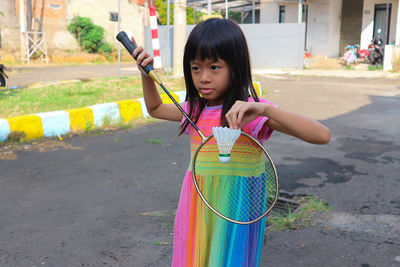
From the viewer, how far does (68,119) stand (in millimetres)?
6305

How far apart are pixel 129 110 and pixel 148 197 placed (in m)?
3.63

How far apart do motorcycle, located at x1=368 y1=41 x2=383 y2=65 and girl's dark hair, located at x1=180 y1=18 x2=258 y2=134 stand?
17567 mm

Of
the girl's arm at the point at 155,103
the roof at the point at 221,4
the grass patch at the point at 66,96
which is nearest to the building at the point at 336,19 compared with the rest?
the roof at the point at 221,4

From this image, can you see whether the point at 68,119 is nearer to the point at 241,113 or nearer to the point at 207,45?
the point at 207,45

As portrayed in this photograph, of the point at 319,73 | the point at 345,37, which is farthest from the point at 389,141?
the point at 345,37

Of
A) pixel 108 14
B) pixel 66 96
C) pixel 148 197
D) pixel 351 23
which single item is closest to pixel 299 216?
pixel 148 197

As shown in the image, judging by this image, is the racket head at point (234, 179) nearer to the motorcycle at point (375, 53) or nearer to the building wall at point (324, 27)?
the motorcycle at point (375, 53)

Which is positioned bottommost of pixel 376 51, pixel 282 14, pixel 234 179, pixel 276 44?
pixel 234 179

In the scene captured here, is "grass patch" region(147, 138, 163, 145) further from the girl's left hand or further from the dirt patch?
the girl's left hand

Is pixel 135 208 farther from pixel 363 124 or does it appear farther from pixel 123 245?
pixel 363 124

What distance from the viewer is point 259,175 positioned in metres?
1.75

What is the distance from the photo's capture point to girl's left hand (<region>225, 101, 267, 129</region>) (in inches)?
53.4

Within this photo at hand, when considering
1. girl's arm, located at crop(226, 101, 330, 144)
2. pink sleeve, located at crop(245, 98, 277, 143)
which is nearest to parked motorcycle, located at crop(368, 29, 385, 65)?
pink sleeve, located at crop(245, 98, 277, 143)

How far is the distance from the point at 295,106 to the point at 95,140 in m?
4.52
